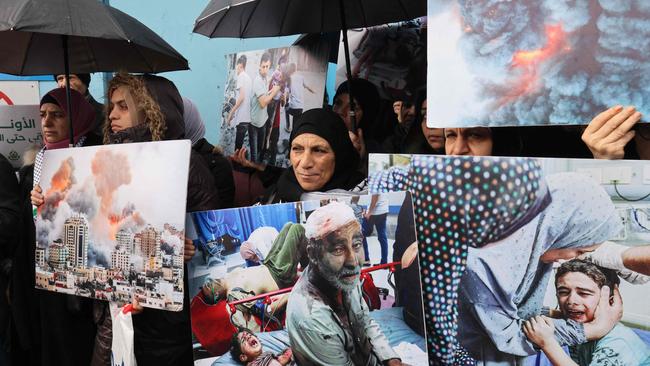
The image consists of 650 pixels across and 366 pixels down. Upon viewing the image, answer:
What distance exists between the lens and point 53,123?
3432mm

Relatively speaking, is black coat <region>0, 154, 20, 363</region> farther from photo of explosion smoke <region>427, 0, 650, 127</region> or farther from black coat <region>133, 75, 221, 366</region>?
photo of explosion smoke <region>427, 0, 650, 127</region>

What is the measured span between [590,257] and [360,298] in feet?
2.21

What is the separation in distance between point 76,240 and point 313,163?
1.01 meters

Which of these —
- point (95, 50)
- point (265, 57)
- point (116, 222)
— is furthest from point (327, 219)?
point (95, 50)

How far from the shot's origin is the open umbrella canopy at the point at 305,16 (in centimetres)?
345

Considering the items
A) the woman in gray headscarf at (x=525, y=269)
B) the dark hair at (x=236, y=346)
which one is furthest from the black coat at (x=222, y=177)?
the woman in gray headscarf at (x=525, y=269)

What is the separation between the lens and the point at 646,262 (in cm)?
161

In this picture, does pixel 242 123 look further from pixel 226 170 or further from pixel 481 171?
pixel 481 171

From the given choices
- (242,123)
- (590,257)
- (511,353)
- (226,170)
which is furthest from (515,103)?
(242,123)

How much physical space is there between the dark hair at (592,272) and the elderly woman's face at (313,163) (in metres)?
1.14

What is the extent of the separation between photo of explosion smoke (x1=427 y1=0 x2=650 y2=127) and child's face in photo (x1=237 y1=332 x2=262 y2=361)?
909 mm

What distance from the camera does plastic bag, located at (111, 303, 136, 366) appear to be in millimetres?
2357

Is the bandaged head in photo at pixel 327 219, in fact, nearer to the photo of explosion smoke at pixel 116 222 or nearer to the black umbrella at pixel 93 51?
the photo of explosion smoke at pixel 116 222

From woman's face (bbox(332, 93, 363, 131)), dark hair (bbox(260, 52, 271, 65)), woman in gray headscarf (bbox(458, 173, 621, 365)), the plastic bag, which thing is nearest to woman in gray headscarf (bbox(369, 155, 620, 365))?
woman in gray headscarf (bbox(458, 173, 621, 365))
